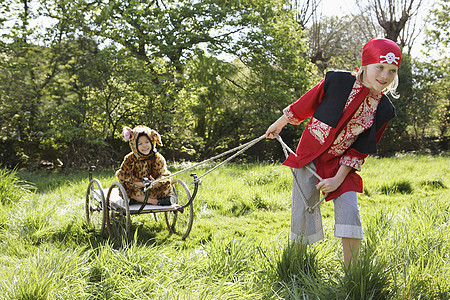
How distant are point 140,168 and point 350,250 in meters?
2.63

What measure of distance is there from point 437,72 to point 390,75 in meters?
13.9

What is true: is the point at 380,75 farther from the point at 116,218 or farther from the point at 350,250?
the point at 116,218

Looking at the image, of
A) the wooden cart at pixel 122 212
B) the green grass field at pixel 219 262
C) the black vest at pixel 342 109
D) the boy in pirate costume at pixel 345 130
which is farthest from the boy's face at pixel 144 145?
the black vest at pixel 342 109

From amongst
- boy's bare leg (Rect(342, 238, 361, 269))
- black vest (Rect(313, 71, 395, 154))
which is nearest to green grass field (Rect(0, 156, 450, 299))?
boy's bare leg (Rect(342, 238, 361, 269))

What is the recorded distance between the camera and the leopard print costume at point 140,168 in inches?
171

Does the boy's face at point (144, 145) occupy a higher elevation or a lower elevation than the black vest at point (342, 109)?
lower

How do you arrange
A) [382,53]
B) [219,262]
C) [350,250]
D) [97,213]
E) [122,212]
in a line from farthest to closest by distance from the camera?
[97,213], [122,212], [219,262], [350,250], [382,53]

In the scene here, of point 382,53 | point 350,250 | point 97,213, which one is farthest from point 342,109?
point 97,213

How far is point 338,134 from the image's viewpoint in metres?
2.60

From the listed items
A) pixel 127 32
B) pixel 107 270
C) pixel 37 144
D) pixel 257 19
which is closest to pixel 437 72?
pixel 257 19

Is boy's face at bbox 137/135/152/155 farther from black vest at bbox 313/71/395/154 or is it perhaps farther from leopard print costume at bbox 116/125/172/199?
black vest at bbox 313/71/395/154

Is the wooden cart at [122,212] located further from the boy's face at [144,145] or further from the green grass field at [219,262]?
the boy's face at [144,145]

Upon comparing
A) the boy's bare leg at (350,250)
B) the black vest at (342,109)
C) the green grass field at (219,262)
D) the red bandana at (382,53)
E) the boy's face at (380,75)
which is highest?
the red bandana at (382,53)

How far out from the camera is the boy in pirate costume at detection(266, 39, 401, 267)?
2434 mm
